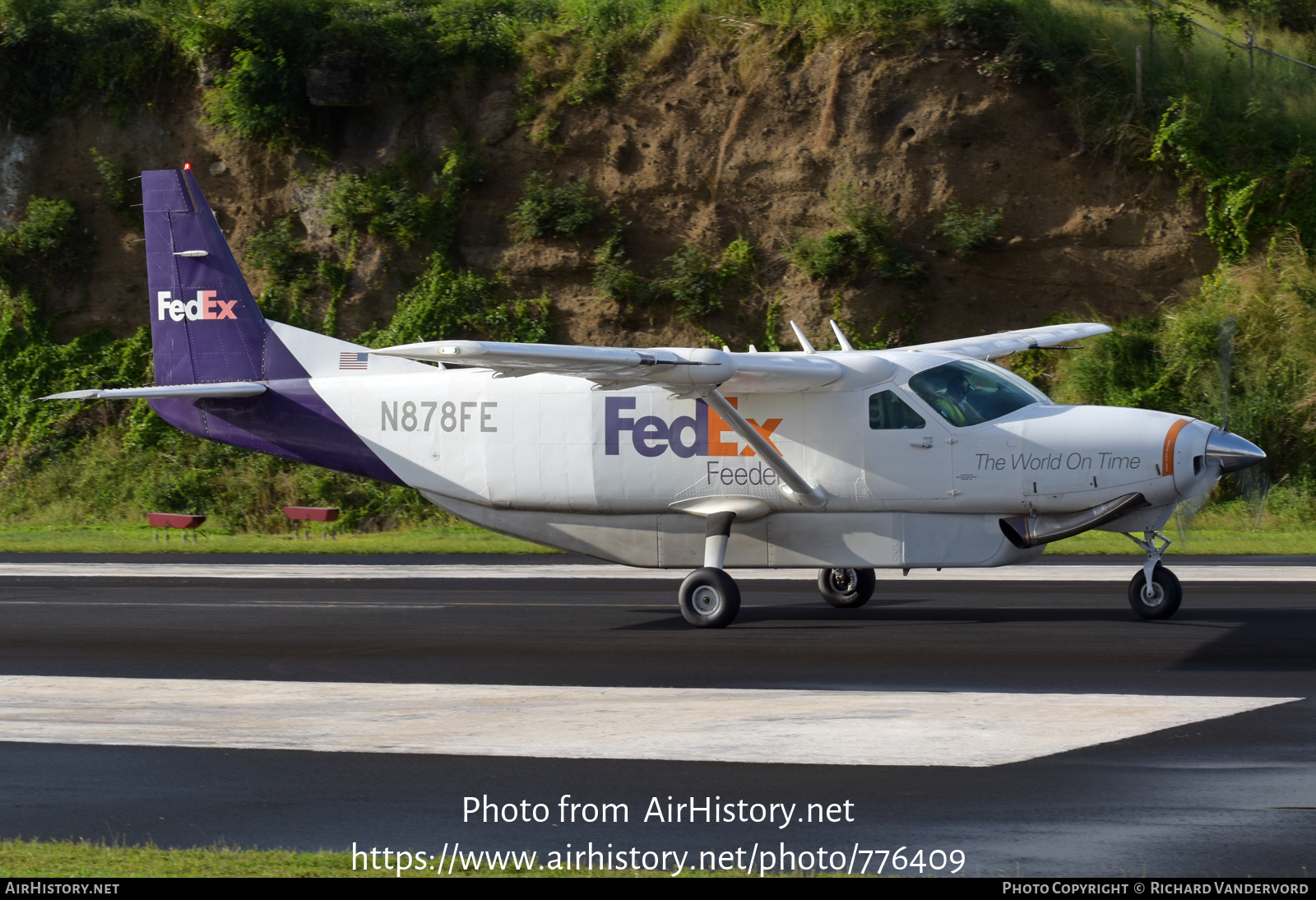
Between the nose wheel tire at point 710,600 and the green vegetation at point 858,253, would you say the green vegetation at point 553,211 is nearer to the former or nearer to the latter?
the green vegetation at point 858,253

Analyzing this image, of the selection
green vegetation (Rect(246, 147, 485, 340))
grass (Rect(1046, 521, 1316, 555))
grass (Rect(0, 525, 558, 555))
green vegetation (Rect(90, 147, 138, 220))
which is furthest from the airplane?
green vegetation (Rect(90, 147, 138, 220))

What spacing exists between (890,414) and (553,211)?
20397mm

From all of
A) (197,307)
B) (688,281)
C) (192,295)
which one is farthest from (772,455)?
(688,281)

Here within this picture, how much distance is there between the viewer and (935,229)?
31312 millimetres

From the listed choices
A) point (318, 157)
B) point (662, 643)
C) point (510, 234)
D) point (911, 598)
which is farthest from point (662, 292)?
point (662, 643)

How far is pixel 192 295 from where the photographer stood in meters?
17.1

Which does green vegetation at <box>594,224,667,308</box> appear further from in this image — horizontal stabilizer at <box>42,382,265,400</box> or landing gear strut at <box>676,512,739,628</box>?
landing gear strut at <box>676,512,739,628</box>

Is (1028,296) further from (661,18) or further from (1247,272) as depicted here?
(661,18)

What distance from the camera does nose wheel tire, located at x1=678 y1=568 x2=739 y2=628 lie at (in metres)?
13.5

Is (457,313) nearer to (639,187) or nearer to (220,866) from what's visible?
(639,187)

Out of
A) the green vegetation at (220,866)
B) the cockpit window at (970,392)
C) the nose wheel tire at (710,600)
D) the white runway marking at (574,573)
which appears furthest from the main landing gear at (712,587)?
the green vegetation at (220,866)

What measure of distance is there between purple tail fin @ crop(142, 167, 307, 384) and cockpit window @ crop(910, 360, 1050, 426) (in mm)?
7933

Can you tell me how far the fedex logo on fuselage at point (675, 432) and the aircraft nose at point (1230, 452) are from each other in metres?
4.03

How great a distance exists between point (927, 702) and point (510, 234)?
2544 centimetres
